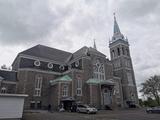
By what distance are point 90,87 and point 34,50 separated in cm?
1759

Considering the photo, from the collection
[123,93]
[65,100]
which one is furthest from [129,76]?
[65,100]

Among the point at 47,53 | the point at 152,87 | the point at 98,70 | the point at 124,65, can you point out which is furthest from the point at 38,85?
the point at 152,87

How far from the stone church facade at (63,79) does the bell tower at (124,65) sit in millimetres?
2600

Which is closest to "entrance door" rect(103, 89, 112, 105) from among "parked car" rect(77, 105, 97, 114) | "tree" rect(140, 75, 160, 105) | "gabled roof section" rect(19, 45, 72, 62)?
"parked car" rect(77, 105, 97, 114)

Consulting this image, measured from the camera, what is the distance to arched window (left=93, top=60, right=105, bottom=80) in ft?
125

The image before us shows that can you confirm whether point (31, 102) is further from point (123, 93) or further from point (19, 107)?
point (123, 93)

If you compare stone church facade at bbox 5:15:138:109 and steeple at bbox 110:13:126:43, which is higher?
steeple at bbox 110:13:126:43

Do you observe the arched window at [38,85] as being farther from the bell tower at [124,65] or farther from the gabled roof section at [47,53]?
the bell tower at [124,65]

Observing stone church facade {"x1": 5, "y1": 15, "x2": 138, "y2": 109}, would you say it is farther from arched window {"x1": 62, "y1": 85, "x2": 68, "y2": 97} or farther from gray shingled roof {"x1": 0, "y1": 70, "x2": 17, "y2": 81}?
gray shingled roof {"x1": 0, "y1": 70, "x2": 17, "y2": 81}

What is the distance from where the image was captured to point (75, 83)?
108 ft

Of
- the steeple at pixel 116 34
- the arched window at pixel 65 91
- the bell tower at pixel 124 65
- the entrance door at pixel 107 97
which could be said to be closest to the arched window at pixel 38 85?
the arched window at pixel 65 91

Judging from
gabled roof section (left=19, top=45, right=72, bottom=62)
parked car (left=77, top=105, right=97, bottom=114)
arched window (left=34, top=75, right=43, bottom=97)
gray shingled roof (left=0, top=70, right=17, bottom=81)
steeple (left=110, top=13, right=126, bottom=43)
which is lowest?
parked car (left=77, top=105, right=97, bottom=114)

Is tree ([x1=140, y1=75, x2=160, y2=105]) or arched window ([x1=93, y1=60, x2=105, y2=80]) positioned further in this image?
tree ([x1=140, y1=75, x2=160, y2=105])

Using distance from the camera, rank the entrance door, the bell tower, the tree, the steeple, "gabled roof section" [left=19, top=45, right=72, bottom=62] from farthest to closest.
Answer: the steeple → the tree → the bell tower → "gabled roof section" [left=19, top=45, right=72, bottom=62] → the entrance door
